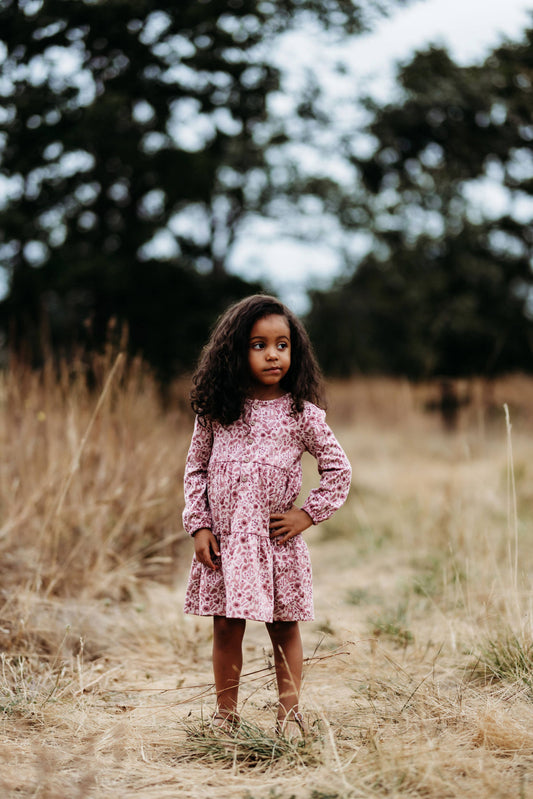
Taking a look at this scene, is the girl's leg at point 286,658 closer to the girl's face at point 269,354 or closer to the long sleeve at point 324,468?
the long sleeve at point 324,468

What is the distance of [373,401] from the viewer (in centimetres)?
1284

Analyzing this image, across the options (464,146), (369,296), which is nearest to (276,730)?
(464,146)

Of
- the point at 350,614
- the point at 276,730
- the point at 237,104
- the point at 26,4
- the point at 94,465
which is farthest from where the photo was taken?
the point at 237,104

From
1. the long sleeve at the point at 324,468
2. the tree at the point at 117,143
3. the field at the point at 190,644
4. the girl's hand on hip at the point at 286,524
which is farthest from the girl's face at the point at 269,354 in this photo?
the tree at the point at 117,143

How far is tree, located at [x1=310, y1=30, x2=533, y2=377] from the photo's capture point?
553 inches

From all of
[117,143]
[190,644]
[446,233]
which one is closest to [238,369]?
[190,644]

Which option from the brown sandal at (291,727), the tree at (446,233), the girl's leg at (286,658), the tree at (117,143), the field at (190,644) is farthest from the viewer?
the tree at (446,233)

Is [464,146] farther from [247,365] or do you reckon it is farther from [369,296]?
[247,365]

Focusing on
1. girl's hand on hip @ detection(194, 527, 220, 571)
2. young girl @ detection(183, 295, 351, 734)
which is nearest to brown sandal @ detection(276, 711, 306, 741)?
young girl @ detection(183, 295, 351, 734)

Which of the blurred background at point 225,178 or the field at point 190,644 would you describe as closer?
the field at point 190,644

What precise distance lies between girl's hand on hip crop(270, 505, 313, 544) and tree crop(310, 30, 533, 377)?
10023 mm

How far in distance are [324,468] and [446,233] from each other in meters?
15.4

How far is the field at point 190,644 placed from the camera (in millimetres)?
2020

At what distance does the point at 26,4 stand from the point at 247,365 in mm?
8687
